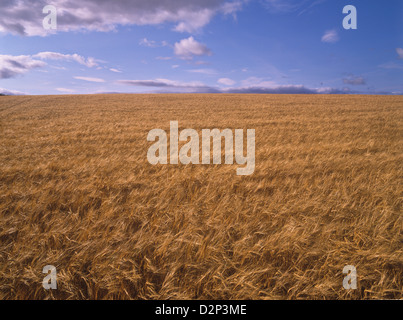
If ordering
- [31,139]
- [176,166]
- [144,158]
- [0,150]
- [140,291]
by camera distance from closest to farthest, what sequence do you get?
[140,291]
[176,166]
[144,158]
[0,150]
[31,139]

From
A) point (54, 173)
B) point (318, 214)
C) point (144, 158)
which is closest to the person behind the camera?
point (318, 214)

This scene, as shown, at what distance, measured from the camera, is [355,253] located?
6.63 ft

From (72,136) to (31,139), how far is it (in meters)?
1.33

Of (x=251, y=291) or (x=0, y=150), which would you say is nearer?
(x=251, y=291)

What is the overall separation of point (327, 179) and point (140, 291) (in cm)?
383

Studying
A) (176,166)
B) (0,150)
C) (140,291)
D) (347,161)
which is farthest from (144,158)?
(347,161)

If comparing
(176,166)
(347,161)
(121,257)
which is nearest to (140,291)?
(121,257)

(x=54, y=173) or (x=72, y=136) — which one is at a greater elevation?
(x=72, y=136)

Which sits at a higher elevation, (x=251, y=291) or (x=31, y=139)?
(x=31, y=139)

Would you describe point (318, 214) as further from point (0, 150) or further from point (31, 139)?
point (31, 139)
